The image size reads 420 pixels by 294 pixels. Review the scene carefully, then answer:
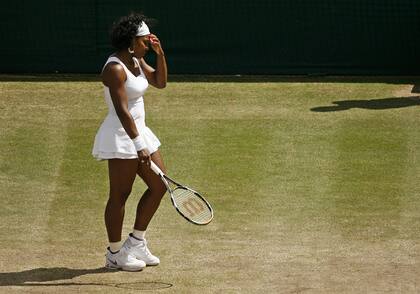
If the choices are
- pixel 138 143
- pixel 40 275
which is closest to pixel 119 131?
pixel 138 143

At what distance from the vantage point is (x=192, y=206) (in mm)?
9672

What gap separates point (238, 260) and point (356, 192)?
2.54 meters

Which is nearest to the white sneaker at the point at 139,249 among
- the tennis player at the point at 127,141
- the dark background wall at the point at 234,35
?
the tennis player at the point at 127,141

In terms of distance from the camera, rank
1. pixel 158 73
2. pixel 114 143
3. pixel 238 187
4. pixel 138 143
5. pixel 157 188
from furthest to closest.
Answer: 1. pixel 238 187
2. pixel 158 73
3. pixel 157 188
4. pixel 114 143
5. pixel 138 143

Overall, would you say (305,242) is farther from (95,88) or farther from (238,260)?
(95,88)

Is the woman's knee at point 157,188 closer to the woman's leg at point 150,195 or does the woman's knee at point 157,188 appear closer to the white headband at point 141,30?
the woman's leg at point 150,195

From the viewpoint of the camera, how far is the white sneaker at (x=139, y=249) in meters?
9.87

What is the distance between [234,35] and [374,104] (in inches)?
103

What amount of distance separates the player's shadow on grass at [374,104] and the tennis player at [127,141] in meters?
6.47

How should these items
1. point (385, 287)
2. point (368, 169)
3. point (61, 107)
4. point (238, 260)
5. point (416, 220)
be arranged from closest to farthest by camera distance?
point (385, 287), point (238, 260), point (416, 220), point (368, 169), point (61, 107)

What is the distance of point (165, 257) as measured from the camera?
1023 cm

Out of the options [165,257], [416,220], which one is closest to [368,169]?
[416,220]

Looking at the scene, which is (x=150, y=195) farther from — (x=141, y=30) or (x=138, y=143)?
(x=141, y=30)

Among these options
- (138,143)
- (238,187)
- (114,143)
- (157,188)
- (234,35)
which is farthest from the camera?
(234,35)
